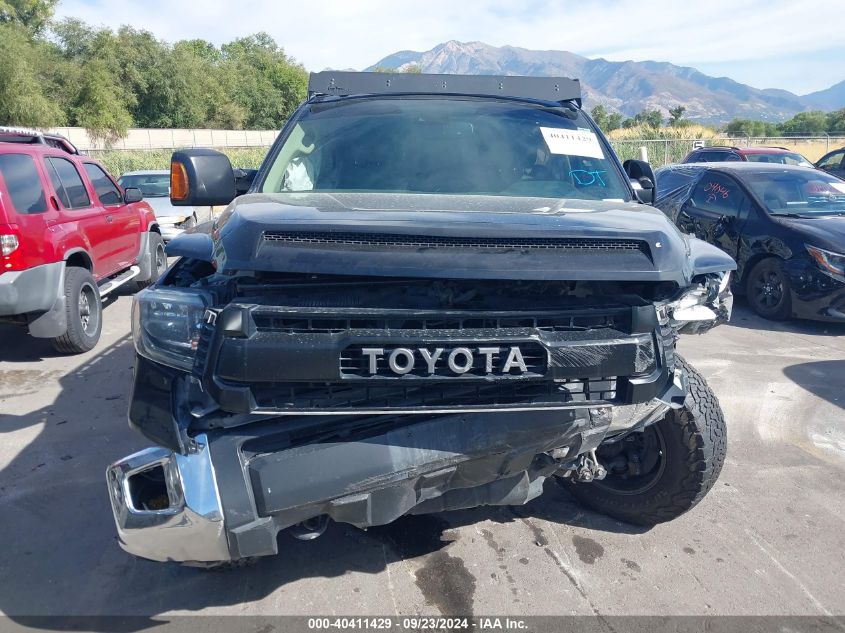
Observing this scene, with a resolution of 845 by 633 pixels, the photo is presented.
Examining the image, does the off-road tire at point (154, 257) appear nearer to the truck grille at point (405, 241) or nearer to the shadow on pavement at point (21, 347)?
the shadow on pavement at point (21, 347)

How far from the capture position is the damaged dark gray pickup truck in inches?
86.8

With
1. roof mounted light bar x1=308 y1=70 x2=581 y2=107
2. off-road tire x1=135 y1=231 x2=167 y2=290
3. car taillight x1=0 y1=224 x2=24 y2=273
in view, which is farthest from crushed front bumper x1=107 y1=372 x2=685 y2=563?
off-road tire x1=135 y1=231 x2=167 y2=290

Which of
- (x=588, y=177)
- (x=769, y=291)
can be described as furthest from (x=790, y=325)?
(x=588, y=177)

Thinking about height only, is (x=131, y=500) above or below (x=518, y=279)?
below

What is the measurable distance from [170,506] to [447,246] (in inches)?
48.6

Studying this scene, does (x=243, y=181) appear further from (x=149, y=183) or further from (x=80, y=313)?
(x=149, y=183)

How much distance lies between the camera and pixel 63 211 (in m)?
6.39

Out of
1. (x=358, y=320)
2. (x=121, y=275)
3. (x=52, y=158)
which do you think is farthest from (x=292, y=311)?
(x=121, y=275)

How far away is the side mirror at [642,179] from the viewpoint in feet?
12.3

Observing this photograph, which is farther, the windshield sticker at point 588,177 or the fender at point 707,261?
the windshield sticker at point 588,177

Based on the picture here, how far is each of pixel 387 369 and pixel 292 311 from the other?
1.16 feet

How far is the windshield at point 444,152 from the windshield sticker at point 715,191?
17.5ft

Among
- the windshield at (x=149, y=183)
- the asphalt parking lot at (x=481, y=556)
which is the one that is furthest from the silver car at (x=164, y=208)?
the asphalt parking lot at (x=481, y=556)

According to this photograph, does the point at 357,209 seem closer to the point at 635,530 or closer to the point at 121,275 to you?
the point at 635,530
